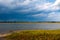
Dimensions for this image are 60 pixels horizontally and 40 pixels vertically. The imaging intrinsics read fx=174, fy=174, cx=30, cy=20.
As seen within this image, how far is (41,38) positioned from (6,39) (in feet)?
20.2

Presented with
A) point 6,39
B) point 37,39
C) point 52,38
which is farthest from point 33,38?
point 6,39

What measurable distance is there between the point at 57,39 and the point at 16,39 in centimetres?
597

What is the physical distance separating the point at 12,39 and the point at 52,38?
6.32 m

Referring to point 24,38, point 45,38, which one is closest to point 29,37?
point 24,38

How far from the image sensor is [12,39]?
25609 millimetres

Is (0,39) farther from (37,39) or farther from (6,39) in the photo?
(37,39)

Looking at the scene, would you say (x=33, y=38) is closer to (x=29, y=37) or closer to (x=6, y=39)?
(x=29, y=37)

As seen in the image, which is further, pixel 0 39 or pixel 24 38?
pixel 0 39

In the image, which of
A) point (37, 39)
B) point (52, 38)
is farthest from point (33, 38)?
point (52, 38)

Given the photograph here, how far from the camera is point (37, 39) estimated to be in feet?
74.9

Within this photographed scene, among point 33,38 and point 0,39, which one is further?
point 0,39

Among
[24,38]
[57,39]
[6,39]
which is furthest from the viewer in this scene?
[6,39]

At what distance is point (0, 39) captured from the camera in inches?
1052

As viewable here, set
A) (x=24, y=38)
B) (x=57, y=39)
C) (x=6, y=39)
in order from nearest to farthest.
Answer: (x=57, y=39)
(x=24, y=38)
(x=6, y=39)
